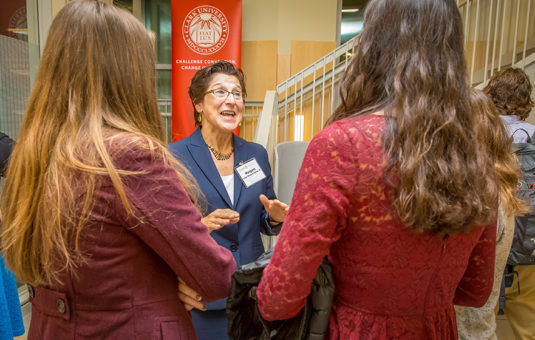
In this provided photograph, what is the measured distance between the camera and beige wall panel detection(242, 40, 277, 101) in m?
5.89

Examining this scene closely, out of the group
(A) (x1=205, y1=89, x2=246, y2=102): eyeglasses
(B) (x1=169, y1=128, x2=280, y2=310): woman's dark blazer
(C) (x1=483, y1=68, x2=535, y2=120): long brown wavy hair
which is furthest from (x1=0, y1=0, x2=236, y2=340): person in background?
(C) (x1=483, y1=68, x2=535, y2=120): long brown wavy hair

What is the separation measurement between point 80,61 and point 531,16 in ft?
13.3

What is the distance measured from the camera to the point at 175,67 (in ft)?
17.7

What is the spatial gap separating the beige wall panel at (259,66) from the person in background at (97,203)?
5182 millimetres

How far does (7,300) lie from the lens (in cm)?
160

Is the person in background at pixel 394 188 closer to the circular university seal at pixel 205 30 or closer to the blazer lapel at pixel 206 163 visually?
the blazer lapel at pixel 206 163

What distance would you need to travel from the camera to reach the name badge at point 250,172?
Answer: 1854 millimetres

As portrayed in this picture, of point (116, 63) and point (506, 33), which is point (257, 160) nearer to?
point (116, 63)

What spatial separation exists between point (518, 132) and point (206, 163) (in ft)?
5.69

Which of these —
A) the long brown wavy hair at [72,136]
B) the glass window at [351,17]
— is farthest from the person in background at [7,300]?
the glass window at [351,17]

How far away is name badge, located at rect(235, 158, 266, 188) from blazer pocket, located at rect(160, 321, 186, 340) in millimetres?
1021

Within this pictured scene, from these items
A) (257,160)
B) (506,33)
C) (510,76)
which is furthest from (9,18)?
(506,33)

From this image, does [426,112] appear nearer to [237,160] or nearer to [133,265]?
[133,265]

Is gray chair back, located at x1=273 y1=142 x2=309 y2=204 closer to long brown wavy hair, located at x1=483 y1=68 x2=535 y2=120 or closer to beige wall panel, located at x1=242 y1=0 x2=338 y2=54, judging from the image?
long brown wavy hair, located at x1=483 y1=68 x2=535 y2=120
